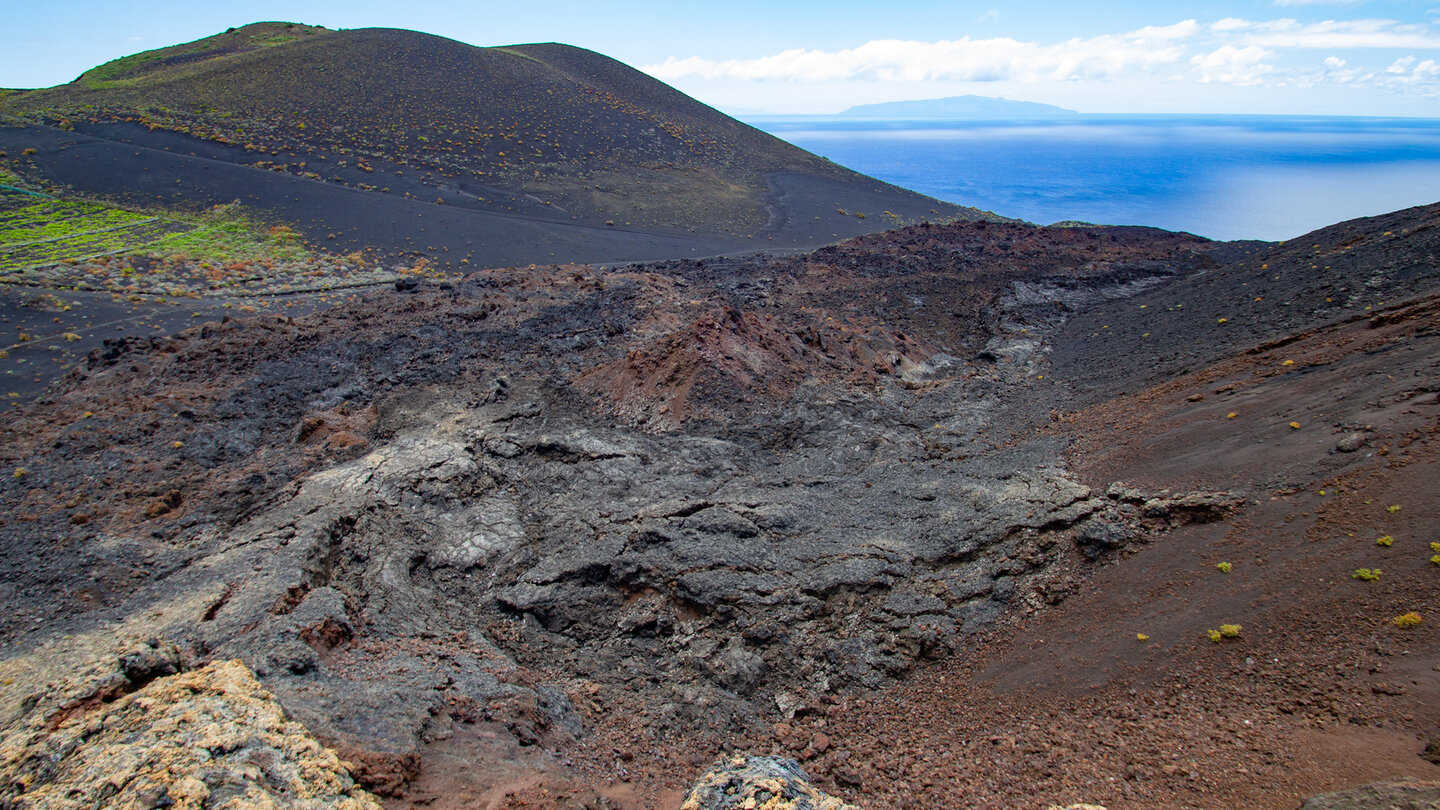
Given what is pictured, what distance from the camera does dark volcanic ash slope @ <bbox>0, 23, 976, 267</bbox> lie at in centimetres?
2534

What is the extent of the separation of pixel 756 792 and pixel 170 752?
10.1 ft

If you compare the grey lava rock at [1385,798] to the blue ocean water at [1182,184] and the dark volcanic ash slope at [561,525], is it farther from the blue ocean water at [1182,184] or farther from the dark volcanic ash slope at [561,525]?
the blue ocean water at [1182,184]

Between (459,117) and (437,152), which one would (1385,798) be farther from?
(459,117)

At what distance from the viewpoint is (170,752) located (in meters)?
3.40

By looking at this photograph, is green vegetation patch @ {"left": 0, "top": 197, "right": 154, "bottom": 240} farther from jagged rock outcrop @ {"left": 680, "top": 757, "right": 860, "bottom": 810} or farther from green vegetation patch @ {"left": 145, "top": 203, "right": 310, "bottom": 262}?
jagged rock outcrop @ {"left": 680, "top": 757, "right": 860, "bottom": 810}

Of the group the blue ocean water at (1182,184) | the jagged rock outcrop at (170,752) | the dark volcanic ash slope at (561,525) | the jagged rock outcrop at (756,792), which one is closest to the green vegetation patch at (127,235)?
the dark volcanic ash slope at (561,525)

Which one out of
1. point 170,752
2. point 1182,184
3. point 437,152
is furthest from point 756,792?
point 1182,184

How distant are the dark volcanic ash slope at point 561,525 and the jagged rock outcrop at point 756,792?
903mm

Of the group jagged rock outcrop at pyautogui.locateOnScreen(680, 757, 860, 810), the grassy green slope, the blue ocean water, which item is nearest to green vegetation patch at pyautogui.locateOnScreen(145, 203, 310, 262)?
the grassy green slope

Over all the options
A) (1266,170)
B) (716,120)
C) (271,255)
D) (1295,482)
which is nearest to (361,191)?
(271,255)

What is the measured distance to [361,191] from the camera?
88.1 ft

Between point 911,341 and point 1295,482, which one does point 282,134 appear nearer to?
point 911,341

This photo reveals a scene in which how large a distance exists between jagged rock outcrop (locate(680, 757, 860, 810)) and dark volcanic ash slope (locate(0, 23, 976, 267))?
2125cm

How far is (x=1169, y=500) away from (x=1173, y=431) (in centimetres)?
177
